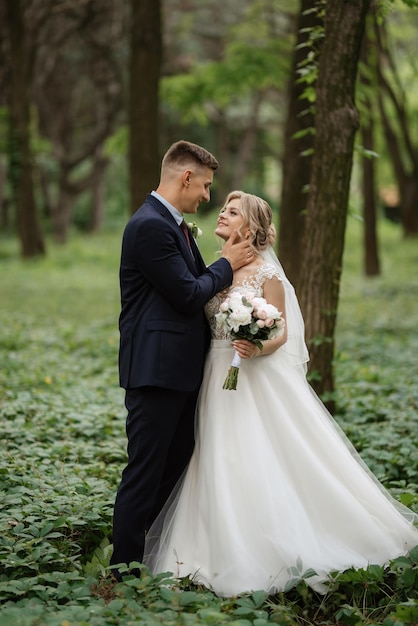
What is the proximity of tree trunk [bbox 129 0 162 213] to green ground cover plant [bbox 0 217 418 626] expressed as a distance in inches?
102

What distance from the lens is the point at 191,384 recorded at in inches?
176

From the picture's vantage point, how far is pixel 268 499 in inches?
176

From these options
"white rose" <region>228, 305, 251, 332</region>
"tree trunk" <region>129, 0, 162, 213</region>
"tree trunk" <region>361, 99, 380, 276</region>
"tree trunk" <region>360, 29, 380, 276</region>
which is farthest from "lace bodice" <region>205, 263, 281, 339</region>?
"tree trunk" <region>361, 99, 380, 276</region>

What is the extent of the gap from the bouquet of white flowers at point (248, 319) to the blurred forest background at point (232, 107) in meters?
2.72

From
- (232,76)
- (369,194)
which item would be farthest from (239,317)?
(369,194)

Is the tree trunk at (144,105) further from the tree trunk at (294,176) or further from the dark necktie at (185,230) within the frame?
the dark necktie at (185,230)

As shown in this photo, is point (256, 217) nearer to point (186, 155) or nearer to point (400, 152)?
point (186, 155)

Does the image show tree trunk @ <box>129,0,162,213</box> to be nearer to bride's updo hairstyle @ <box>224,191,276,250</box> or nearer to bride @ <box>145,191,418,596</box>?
bride's updo hairstyle @ <box>224,191,276,250</box>

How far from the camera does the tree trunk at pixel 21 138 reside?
20188mm

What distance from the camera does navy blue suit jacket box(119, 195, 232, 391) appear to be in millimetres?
4305

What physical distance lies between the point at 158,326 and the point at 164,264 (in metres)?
0.35

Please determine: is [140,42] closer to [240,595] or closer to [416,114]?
[240,595]

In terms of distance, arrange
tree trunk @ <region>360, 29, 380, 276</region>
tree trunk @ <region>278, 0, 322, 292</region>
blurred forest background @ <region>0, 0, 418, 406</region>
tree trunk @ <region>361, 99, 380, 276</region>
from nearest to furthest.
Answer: blurred forest background @ <region>0, 0, 418, 406</region> → tree trunk @ <region>278, 0, 322, 292</region> → tree trunk @ <region>360, 29, 380, 276</region> → tree trunk @ <region>361, 99, 380, 276</region>

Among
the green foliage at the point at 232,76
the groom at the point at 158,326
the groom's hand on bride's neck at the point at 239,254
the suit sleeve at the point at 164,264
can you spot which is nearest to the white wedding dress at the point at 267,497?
the groom's hand on bride's neck at the point at 239,254
